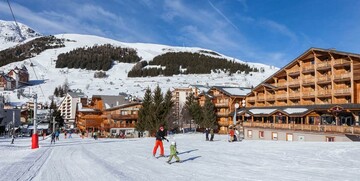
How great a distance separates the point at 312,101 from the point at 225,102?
20.4m

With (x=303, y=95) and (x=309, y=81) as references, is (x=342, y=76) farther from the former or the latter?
(x=303, y=95)

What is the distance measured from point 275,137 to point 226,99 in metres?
19.7

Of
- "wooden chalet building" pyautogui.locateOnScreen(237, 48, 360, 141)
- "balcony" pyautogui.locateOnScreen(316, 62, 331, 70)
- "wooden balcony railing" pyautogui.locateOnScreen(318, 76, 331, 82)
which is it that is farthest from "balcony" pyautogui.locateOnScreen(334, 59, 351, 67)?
"wooden balcony railing" pyautogui.locateOnScreen(318, 76, 331, 82)

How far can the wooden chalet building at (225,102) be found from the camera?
216ft

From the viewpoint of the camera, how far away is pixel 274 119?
52.7 m

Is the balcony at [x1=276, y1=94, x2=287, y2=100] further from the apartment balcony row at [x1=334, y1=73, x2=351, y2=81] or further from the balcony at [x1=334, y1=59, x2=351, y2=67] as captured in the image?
the balcony at [x1=334, y1=59, x2=351, y2=67]

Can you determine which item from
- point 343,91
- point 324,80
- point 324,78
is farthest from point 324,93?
point 343,91

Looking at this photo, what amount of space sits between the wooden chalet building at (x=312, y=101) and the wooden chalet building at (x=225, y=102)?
549 centimetres

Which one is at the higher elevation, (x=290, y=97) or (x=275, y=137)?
(x=290, y=97)

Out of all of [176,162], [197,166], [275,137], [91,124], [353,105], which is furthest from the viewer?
[91,124]

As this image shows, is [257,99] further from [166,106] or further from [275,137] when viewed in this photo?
[166,106]

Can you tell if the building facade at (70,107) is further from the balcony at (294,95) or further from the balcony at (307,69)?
the balcony at (307,69)

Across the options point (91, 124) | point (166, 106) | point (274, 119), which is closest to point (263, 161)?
point (274, 119)

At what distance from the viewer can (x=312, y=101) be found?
4950 centimetres
